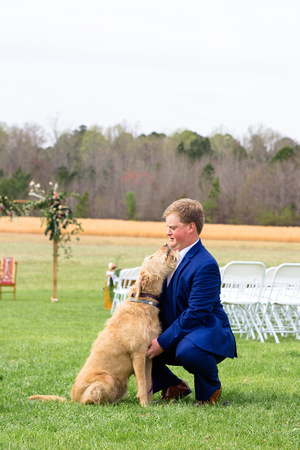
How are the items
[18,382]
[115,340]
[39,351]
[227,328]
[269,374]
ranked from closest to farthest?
[115,340] < [227,328] < [18,382] < [269,374] < [39,351]

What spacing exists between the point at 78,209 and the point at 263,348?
29.5 metres

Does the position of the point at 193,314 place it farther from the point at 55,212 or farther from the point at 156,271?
the point at 55,212

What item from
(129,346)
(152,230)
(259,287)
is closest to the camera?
(129,346)

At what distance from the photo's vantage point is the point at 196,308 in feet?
13.5

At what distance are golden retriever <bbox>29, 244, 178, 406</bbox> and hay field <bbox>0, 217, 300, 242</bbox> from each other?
25.7 meters

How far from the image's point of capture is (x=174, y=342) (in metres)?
4.11

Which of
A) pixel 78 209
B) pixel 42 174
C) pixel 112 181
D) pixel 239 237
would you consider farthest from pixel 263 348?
pixel 42 174

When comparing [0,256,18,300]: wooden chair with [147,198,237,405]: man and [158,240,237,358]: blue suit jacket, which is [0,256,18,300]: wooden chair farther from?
[158,240,237,358]: blue suit jacket

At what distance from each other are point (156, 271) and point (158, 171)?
34144 millimetres

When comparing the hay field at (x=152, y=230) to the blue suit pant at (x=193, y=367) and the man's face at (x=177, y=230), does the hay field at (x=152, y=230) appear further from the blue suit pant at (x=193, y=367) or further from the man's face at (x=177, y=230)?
the man's face at (x=177, y=230)

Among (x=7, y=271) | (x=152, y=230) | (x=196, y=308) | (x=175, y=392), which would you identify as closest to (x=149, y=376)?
(x=175, y=392)

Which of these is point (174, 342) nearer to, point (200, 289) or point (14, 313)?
point (200, 289)

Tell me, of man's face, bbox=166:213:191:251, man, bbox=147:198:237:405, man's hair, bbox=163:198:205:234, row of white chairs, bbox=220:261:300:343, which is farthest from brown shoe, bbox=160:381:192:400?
row of white chairs, bbox=220:261:300:343

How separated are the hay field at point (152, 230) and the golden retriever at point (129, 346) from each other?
84.4ft
